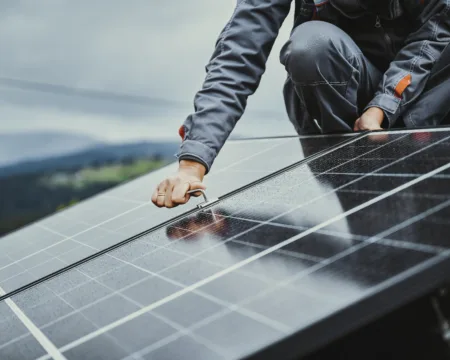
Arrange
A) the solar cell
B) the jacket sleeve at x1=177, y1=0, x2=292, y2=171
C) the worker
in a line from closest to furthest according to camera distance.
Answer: the solar cell, the jacket sleeve at x1=177, y1=0, x2=292, y2=171, the worker

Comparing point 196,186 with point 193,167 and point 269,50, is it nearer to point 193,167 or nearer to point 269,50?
point 193,167

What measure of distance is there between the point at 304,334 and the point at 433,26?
Answer: 2379mm

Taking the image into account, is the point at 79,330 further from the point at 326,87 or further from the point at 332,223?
the point at 326,87

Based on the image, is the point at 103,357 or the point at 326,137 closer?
the point at 103,357

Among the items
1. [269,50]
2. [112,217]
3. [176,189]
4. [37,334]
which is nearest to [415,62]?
[269,50]

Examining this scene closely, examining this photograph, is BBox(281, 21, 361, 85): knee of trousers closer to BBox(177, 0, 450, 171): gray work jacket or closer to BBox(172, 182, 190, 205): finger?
BBox(177, 0, 450, 171): gray work jacket

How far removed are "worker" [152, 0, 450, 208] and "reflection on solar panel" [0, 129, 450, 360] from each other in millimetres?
461

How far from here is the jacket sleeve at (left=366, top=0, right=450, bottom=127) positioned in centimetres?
271

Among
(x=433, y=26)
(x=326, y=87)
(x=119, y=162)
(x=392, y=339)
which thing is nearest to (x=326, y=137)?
(x=326, y=87)

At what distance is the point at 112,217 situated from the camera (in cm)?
283

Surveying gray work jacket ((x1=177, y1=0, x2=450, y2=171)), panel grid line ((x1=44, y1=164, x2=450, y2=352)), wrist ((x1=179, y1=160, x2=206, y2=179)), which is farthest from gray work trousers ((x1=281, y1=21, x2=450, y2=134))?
panel grid line ((x1=44, y1=164, x2=450, y2=352))

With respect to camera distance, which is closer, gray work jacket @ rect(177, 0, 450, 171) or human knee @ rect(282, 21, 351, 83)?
gray work jacket @ rect(177, 0, 450, 171)

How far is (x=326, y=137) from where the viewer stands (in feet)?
8.98

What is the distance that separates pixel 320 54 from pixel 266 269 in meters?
1.83
